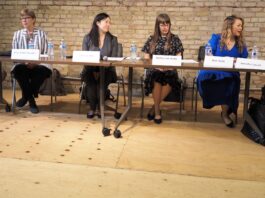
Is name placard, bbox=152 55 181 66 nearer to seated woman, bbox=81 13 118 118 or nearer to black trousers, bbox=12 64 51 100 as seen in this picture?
seated woman, bbox=81 13 118 118

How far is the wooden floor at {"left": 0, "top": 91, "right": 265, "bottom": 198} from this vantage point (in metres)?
2.23

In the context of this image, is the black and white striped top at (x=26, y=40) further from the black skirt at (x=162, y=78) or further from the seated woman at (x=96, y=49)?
the black skirt at (x=162, y=78)

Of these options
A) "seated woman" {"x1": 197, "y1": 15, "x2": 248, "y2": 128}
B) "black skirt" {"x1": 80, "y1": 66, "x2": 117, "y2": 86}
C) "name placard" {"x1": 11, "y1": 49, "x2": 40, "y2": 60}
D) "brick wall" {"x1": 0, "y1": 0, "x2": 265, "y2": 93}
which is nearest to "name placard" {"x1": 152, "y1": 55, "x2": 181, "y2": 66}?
"seated woman" {"x1": 197, "y1": 15, "x2": 248, "y2": 128}

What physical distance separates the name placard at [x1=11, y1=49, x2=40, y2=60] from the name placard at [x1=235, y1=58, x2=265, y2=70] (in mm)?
1911

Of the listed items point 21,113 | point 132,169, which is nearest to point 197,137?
point 132,169

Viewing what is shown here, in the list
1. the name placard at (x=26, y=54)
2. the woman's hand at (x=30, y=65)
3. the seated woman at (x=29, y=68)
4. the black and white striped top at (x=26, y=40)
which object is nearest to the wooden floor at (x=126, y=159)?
the seated woman at (x=29, y=68)

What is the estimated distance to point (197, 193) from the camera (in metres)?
2.19

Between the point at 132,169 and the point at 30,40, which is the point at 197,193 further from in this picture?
the point at 30,40

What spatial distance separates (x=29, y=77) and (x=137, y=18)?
6.99 ft

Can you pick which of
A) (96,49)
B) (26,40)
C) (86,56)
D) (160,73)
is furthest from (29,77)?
(160,73)

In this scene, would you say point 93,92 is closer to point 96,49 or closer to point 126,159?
point 96,49

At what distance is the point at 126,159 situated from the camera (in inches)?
108

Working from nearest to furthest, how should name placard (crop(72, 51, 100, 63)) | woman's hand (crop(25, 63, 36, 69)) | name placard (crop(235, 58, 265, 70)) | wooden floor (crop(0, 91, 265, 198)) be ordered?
wooden floor (crop(0, 91, 265, 198)) → name placard (crop(235, 58, 265, 70)) → name placard (crop(72, 51, 100, 63)) → woman's hand (crop(25, 63, 36, 69))

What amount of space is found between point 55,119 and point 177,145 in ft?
4.81
